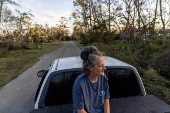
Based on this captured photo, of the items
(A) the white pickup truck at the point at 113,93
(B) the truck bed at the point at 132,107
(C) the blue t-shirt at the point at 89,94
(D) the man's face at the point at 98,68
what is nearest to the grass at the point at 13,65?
(A) the white pickup truck at the point at 113,93

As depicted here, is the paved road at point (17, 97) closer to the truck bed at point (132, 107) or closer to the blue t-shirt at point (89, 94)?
the truck bed at point (132, 107)

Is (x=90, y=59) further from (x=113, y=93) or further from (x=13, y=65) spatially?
(x=13, y=65)

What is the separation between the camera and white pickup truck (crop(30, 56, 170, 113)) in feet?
5.92

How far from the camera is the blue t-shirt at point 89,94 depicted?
144cm

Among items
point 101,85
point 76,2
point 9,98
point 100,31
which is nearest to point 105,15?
point 100,31

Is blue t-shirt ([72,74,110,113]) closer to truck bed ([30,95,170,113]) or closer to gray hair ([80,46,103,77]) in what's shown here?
gray hair ([80,46,103,77])

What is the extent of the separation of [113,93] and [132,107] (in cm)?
39

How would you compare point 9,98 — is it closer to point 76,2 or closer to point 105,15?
point 105,15

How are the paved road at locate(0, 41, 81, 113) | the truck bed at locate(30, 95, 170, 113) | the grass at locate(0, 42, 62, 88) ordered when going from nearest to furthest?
the truck bed at locate(30, 95, 170, 113) → the paved road at locate(0, 41, 81, 113) → the grass at locate(0, 42, 62, 88)

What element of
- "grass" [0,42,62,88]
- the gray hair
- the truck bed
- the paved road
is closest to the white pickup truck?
the truck bed

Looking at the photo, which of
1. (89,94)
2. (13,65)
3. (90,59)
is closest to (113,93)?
(89,94)

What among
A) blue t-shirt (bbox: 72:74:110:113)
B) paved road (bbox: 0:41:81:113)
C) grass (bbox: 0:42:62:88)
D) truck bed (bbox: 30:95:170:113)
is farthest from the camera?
grass (bbox: 0:42:62:88)

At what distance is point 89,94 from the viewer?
155 cm

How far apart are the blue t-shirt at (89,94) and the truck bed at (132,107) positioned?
11.7 inches
